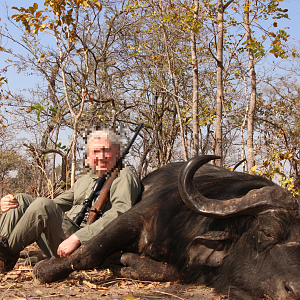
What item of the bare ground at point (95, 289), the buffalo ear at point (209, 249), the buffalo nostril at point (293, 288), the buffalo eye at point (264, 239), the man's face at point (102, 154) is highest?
the man's face at point (102, 154)

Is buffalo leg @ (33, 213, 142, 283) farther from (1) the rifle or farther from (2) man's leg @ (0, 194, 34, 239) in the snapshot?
(2) man's leg @ (0, 194, 34, 239)

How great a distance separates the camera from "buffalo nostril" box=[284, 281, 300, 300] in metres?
2.13

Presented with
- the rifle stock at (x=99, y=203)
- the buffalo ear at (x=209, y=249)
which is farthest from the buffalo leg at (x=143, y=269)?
the rifle stock at (x=99, y=203)

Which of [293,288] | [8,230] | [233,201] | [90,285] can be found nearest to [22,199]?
[8,230]

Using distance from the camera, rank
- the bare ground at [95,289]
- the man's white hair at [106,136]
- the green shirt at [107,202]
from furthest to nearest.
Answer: the man's white hair at [106,136]
the green shirt at [107,202]
the bare ground at [95,289]

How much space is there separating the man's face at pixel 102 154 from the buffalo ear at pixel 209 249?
4.10 feet

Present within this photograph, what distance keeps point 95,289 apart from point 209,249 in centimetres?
99

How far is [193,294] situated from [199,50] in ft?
20.4

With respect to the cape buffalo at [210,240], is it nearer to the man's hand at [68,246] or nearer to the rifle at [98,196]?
the man's hand at [68,246]

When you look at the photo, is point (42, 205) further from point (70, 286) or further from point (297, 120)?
point (297, 120)

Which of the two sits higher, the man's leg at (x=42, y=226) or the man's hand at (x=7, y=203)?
the man's hand at (x=7, y=203)

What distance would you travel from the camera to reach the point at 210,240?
2.69 metres

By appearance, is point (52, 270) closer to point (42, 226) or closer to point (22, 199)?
point (42, 226)

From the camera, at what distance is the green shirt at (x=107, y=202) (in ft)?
10.6
